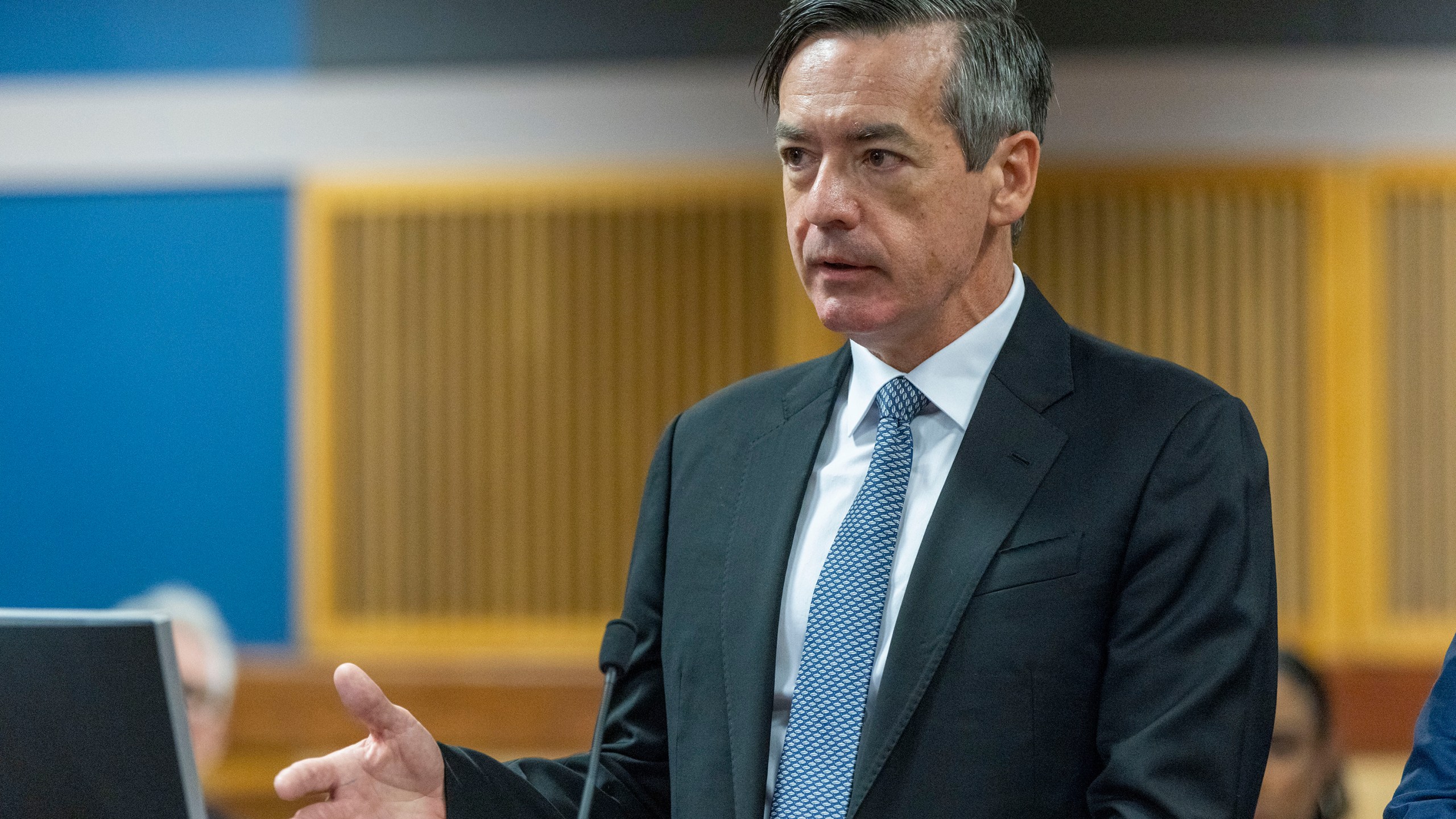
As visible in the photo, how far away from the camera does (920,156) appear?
1288mm

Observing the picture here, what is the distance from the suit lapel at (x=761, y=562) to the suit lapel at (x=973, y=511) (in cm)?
11

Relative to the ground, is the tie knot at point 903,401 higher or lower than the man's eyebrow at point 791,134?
lower

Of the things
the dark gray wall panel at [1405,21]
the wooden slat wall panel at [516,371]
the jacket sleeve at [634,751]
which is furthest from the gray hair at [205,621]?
the dark gray wall panel at [1405,21]

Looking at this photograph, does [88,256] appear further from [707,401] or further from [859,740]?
[859,740]

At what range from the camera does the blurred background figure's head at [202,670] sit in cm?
297

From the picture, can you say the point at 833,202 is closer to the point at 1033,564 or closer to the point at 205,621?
the point at 1033,564

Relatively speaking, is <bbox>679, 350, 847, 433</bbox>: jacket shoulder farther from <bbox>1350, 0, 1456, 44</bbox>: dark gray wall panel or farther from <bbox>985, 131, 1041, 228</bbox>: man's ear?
<bbox>1350, 0, 1456, 44</bbox>: dark gray wall panel

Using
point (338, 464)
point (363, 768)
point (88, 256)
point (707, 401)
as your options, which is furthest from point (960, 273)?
point (88, 256)

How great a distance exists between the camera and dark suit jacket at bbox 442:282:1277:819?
3.86 ft

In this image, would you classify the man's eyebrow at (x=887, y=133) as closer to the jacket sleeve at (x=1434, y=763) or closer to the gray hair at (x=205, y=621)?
the jacket sleeve at (x=1434, y=763)

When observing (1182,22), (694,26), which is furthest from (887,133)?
(1182,22)

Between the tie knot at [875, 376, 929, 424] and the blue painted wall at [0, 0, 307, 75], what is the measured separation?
3107mm

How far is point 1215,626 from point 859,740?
13.0 inches

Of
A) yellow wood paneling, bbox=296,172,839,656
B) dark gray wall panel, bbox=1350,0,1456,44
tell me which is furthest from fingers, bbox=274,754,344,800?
dark gray wall panel, bbox=1350,0,1456,44
